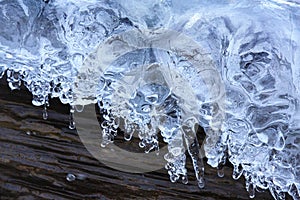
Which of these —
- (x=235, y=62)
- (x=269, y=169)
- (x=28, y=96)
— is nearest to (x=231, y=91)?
(x=235, y=62)

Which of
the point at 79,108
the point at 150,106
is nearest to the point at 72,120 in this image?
the point at 79,108

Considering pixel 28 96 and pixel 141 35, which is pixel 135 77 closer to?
pixel 141 35

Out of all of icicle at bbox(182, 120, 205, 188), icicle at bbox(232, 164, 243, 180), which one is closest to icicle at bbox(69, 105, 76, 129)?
icicle at bbox(182, 120, 205, 188)

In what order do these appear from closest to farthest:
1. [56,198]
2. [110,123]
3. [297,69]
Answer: [297,69]
[110,123]
[56,198]

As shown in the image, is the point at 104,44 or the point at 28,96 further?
the point at 28,96

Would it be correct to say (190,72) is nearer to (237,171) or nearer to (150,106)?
(150,106)

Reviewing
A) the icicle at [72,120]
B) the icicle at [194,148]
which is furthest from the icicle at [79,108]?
the icicle at [194,148]

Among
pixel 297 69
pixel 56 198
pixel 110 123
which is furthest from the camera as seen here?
pixel 56 198

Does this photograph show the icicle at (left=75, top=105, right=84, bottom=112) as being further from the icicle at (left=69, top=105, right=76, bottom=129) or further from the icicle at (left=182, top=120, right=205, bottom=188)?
the icicle at (left=182, top=120, right=205, bottom=188)
